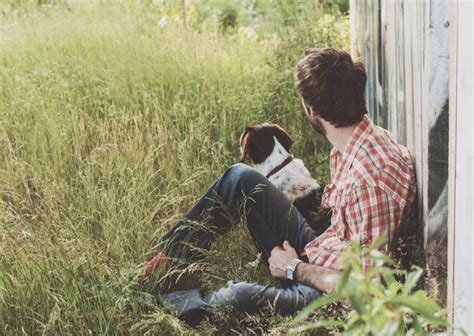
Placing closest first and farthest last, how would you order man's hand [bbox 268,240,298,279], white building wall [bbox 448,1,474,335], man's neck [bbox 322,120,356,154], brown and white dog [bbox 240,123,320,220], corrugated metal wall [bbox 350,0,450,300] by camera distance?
white building wall [bbox 448,1,474,335], corrugated metal wall [bbox 350,0,450,300], man's neck [bbox 322,120,356,154], man's hand [bbox 268,240,298,279], brown and white dog [bbox 240,123,320,220]

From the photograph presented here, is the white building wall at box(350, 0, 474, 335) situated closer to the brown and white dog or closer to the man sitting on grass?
the man sitting on grass

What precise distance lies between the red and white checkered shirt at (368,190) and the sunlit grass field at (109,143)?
0.62 metres

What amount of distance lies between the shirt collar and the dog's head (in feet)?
2.98

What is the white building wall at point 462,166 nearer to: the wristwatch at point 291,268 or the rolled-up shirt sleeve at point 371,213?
the rolled-up shirt sleeve at point 371,213

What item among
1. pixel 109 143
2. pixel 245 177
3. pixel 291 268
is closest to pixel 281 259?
pixel 291 268

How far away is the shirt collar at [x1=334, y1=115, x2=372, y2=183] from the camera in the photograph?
3.51 m

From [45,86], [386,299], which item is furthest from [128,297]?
[45,86]

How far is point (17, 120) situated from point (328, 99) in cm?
265

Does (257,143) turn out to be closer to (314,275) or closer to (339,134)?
(339,134)

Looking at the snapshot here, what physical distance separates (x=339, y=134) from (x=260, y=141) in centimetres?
87

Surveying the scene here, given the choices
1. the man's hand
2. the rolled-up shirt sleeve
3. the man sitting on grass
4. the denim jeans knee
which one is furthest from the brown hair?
the man's hand

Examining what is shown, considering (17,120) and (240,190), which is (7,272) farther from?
(17,120)

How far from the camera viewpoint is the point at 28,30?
7145 millimetres

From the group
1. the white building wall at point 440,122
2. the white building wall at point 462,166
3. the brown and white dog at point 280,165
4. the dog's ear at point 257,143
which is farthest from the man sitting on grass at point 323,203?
the white building wall at point 462,166
